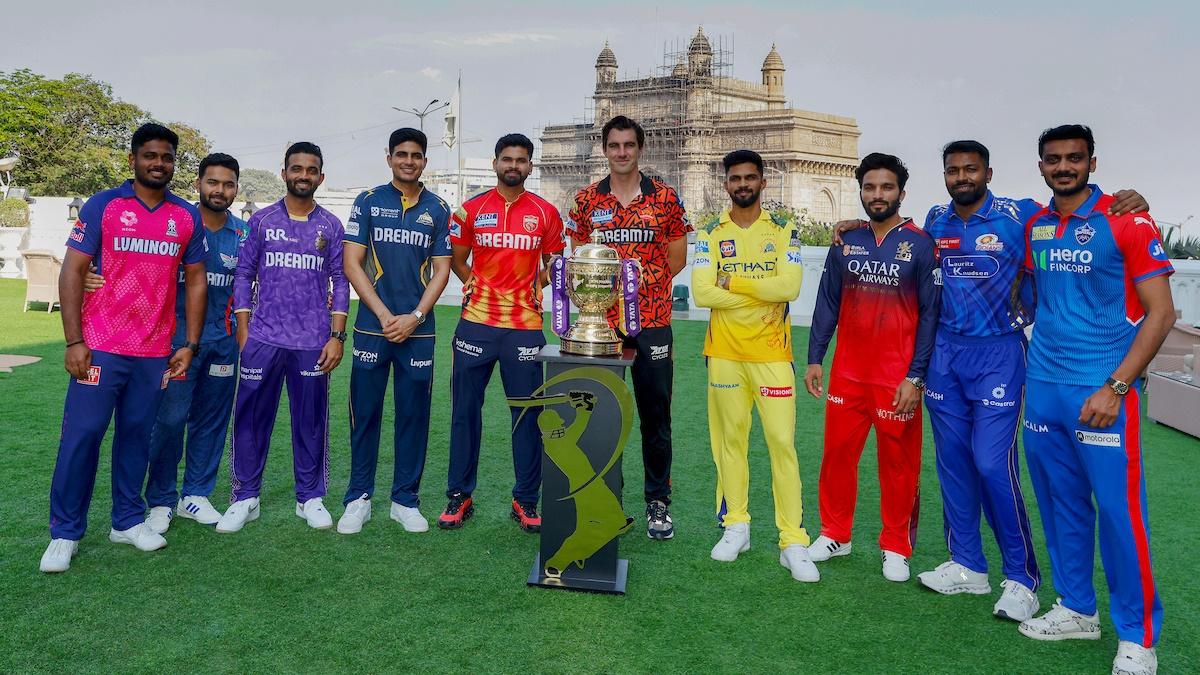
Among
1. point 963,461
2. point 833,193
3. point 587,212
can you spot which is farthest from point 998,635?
point 833,193

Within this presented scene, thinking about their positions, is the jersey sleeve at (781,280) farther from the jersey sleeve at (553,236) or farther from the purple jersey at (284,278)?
the purple jersey at (284,278)

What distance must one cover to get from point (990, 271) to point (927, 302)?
31 centimetres

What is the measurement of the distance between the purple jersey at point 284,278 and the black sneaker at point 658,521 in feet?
6.38

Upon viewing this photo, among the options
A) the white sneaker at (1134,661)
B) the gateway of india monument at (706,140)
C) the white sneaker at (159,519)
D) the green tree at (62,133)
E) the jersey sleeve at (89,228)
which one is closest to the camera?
the white sneaker at (1134,661)

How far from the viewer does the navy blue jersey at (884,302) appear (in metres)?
4.07

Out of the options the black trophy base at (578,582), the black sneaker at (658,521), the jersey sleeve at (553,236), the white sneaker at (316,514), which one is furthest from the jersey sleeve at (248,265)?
the black sneaker at (658,521)

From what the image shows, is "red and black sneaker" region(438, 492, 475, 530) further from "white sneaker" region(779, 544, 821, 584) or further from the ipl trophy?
"white sneaker" region(779, 544, 821, 584)

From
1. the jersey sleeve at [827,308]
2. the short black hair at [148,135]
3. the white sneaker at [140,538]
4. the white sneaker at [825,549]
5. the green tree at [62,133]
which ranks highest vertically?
the green tree at [62,133]

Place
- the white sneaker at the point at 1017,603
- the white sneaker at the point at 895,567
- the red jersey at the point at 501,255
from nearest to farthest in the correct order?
1. the white sneaker at the point at 1017,603
2. the white sneaker at the point at 895,567
3. the red jersey at the point at 501,255

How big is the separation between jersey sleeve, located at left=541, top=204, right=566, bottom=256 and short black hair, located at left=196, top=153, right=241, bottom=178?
1688 millimetres

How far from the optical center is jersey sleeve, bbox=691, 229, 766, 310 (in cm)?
438

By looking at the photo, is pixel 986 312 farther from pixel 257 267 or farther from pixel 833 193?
pixel 833 193

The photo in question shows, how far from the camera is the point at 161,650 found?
11.0 feet

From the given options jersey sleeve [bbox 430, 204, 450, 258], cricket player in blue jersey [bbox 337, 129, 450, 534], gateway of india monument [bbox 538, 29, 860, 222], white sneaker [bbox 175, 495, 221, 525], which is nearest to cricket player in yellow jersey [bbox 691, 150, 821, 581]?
jersey sleeve [bbox 430, 204, 450, 258]
